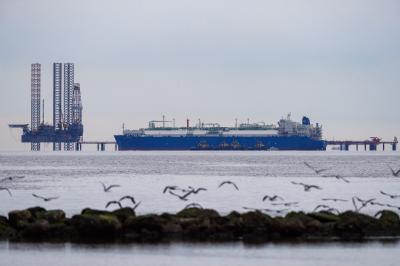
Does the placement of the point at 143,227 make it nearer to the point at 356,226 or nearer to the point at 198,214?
the point at 198,214

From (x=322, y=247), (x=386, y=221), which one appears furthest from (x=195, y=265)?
(x=386, y=221)

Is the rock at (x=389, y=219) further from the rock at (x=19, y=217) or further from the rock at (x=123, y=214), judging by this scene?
the rock at (x=19, y=217)

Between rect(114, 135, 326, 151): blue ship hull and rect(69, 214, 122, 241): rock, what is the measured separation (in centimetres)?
15123

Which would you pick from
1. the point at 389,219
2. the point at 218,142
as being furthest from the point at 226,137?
the point at 389,219

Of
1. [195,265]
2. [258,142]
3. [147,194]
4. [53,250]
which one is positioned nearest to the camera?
[195,265]

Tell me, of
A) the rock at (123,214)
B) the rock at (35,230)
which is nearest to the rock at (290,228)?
the rock at (123,214)

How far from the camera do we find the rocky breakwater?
2683 cm

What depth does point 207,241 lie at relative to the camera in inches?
1034

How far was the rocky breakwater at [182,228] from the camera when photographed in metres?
26.8

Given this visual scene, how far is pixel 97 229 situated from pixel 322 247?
5785 mm

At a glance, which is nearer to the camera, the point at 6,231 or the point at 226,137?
the point at 6,231

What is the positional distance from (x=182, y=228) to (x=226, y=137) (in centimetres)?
15377

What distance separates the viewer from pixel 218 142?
7210 inches

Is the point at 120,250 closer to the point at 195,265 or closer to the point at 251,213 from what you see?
the point at 195,265
